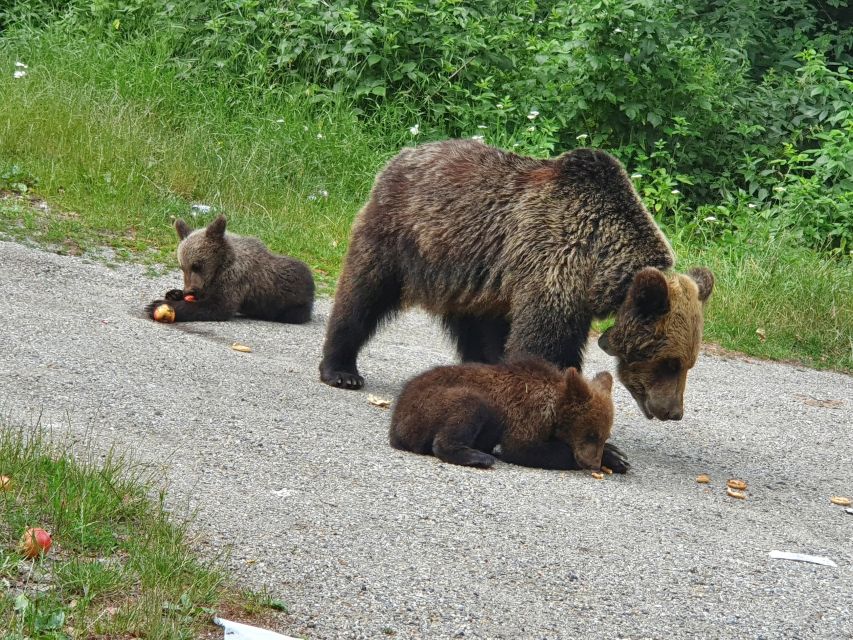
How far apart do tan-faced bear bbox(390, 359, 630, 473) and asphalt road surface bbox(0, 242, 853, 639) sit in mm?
142

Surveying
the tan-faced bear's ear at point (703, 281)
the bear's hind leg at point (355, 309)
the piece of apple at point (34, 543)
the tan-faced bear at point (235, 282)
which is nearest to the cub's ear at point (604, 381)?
the tan-faced bear's ear at point (703, 281)

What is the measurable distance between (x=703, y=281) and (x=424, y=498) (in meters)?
2.46

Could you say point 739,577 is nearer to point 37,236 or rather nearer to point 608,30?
point 37,236

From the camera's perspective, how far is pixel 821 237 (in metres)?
11.8

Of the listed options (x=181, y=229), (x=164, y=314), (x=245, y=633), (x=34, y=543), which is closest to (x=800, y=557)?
(x=245, y=633)

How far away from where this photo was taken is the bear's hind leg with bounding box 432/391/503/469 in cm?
567

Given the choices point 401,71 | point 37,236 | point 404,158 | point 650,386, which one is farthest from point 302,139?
point 650,386

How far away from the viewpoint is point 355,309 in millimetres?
7301

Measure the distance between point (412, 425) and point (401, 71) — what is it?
802 cm

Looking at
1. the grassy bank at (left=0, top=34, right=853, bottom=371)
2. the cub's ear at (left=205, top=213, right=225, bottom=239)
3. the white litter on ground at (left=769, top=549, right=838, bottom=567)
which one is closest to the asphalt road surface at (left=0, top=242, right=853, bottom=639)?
the white litter on ground at (left=769, top=549, right=838, bottom=567)

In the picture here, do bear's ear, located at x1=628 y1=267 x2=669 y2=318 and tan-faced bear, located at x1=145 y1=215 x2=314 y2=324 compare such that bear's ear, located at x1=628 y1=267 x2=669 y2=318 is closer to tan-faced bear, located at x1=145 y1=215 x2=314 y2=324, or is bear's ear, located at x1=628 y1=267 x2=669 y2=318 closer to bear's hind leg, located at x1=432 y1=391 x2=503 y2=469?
bear's hind leg, located at x1=432 y1=391 x2=503 y2=469

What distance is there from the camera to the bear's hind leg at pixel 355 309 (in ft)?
23.6

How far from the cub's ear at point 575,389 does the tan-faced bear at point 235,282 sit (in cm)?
366

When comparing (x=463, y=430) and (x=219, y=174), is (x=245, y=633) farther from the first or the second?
(x=219, y=174)
